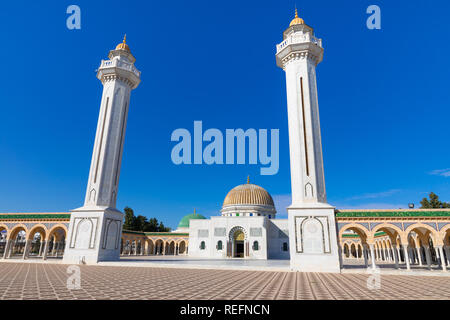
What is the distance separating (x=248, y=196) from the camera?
137ft

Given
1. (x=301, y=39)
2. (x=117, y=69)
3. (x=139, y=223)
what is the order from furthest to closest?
(x=139, y=223) → (x=117, y=69) → (x=301, y=39)

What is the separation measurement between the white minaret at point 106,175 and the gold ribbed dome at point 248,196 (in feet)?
74.7

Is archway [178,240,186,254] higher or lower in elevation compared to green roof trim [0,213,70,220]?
lower

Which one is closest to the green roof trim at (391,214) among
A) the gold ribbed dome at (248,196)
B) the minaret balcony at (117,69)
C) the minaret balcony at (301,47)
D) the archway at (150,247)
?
the minaret balcony at (301,47)

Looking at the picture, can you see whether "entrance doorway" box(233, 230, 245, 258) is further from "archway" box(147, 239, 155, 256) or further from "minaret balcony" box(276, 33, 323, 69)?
"minaret balcony" box(276, 33, 323, 69)

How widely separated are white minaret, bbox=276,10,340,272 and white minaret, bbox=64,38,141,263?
45.5ft

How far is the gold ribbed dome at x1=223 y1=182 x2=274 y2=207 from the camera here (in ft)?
135

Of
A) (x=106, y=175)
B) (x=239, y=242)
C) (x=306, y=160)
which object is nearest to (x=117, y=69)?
(x=106, y=175)

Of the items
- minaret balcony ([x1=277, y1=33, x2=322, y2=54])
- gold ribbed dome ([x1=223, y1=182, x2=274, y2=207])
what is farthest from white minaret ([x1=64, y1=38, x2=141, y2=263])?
gold ribbed dome ([x1=223, y1=182, x2=274, y2=207])

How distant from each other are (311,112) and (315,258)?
9696mm

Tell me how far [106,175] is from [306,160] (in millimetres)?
15734

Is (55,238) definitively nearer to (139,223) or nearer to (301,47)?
→ (139,223)
